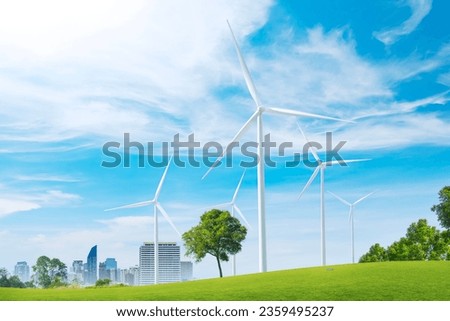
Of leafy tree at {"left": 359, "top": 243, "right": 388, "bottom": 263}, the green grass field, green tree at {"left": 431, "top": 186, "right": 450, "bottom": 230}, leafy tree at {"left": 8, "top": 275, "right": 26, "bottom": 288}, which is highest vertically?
green tree at {"left": 431, "top": 186, "right": 450, "bottom": 230}

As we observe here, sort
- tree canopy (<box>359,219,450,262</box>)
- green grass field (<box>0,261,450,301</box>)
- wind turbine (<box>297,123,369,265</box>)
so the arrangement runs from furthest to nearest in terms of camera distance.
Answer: tree canopy (<box>359,219,450,262</box>)
wind turbine (<box>297,123,369,265</box>)
green grass field (<box>0,261,450,301</box>)

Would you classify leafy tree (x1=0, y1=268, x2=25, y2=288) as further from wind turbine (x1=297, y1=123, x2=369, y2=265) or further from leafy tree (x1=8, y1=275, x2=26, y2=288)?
wind turbine (x1=297, y1=123, x2=369, y2=265)

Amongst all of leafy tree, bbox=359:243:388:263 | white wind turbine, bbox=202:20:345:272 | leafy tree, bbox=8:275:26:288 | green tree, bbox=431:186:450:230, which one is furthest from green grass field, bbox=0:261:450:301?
leafy tree, bbox=8:275:26:288

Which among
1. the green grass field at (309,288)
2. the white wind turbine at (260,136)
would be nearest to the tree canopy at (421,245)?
the green grass field at (309,288)

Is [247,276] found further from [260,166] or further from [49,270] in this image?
[49,270]

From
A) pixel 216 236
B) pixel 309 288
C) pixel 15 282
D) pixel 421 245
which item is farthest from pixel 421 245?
pixel 15 282

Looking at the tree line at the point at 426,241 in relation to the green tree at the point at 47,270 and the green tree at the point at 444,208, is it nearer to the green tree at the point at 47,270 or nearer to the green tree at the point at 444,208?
the green tree at the point at 444,208
